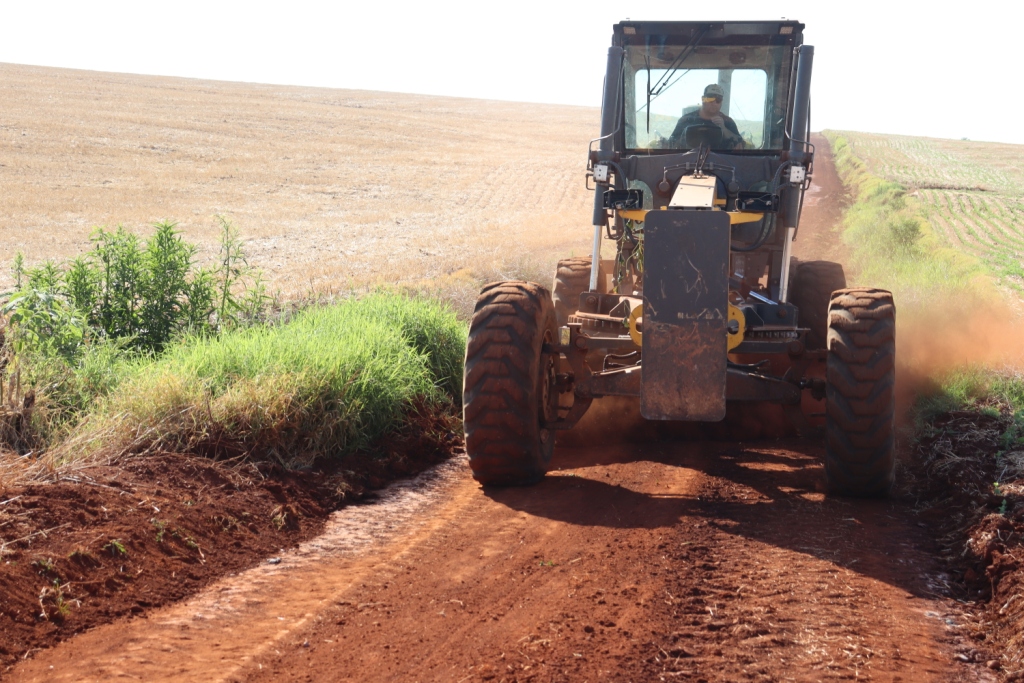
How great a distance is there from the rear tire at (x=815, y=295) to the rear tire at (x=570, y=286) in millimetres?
1921

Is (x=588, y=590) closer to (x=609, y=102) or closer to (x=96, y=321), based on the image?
(x=609, y=102)

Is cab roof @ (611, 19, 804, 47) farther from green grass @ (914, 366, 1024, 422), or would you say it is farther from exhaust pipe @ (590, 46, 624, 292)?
green grass @ (914, 366, 1024, 422)

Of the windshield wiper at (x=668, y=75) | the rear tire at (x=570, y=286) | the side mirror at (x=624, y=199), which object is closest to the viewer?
the side mirror at (x=624, y=199)

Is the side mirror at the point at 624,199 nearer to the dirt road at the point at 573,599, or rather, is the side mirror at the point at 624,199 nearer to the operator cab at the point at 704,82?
the operator cab at the point at 704,82

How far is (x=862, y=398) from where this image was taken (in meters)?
5.98

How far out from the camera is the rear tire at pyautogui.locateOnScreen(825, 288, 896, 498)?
598cm

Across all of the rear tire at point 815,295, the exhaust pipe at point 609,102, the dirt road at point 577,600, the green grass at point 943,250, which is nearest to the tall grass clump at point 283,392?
the dirt road at point 577,600

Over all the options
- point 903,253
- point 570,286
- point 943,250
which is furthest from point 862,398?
point 943,250

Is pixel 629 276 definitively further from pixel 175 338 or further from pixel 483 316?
pixel 175 338

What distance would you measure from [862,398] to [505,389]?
87.1 inches

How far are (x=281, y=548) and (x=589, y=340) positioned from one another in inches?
101

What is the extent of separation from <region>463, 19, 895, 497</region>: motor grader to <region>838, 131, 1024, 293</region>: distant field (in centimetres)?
792

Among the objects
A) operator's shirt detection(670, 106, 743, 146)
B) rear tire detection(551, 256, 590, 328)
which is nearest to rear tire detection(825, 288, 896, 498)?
operator's shirt detection(670, 106, 743, 146)

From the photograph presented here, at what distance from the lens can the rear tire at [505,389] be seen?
6410 millimetres
